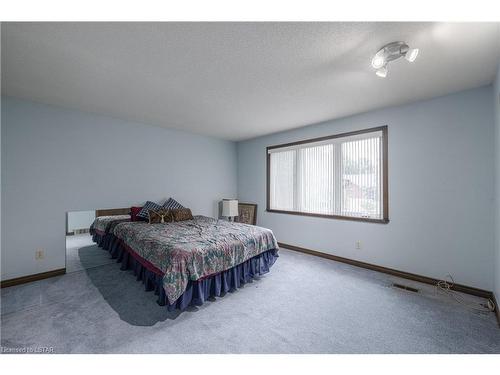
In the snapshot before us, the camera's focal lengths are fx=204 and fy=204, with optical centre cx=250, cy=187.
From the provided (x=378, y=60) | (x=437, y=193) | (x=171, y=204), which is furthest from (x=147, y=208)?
(x=437, y=193)

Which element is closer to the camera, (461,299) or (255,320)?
(255,320)

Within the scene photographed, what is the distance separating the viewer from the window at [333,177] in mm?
3232

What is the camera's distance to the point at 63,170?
312cm

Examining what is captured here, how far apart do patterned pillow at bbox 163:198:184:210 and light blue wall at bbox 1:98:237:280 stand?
0.48ft

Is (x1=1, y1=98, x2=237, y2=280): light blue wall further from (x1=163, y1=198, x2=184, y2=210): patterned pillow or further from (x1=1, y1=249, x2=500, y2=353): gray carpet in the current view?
(x1=1, y1=249, x2=500, y2=353): gray carpet

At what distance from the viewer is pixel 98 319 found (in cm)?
195

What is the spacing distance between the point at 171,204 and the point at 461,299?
455cm

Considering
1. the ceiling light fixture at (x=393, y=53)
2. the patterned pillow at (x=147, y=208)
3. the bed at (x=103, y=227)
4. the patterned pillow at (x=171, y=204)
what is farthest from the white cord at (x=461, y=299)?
the bed at (x=103, y=227)

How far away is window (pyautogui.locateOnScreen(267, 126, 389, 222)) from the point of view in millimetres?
3232

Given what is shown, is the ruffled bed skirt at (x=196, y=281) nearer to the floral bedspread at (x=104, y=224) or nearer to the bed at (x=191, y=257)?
the bed at (x=191, y=257)

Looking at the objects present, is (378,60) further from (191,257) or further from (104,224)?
(104,224)

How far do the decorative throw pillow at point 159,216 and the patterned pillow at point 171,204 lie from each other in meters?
0.26
